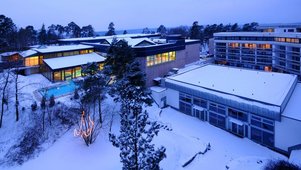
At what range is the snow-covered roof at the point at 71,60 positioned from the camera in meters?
39.4

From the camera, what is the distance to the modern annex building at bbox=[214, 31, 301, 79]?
53469 mm

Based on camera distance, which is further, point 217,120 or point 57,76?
point 57,76

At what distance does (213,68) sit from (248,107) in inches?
678

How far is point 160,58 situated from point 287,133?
2429 cm

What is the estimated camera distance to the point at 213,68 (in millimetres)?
41500

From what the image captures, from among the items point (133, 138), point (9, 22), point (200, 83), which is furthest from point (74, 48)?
point (133, 138)

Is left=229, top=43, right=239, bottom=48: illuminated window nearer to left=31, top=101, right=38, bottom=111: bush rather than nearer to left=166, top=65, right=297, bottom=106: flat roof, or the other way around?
left=166, top=65, right=297, bottom=106: flat roof

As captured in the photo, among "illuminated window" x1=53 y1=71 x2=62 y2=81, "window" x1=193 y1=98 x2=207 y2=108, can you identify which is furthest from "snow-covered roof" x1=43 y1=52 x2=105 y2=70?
"window" x1=193 y1=98 x2=207 y2=108

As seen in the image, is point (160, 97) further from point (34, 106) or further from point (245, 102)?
point (34, 106)

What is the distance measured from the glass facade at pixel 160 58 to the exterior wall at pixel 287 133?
21.9 m

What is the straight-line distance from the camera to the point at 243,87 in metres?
29.6

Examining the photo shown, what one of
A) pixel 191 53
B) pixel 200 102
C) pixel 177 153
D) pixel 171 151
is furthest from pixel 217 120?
pixel 191 53

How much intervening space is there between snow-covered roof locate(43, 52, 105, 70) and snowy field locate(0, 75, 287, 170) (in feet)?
44.1

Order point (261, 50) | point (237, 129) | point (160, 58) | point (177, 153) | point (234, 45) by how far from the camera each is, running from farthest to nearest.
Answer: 1. point (234, 45)
2. point (261, 50)
3. point (160, 58)
4. point (237, 129)
5. point (177, 153)
